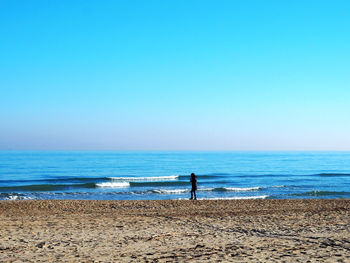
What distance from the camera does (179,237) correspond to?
11.0 meters

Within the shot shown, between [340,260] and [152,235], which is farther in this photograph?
[152,235]

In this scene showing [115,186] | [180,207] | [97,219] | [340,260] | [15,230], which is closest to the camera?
[340,260]

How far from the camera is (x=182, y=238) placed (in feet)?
35.5

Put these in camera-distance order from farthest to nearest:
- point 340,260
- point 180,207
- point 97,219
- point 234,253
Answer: point 180,207
point 97,219
point 234,253
point 340,260

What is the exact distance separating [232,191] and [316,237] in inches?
878

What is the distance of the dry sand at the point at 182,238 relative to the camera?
28.6 feet

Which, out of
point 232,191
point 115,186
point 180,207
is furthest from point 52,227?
point 115,186

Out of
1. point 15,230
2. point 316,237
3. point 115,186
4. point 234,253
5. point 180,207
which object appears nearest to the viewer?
point 234,253

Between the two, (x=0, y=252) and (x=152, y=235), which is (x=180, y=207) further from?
(x=0, y=252)

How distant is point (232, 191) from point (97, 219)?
20.0m

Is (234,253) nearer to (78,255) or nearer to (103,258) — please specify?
(103,258)

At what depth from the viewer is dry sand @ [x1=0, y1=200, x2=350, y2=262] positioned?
8703 millimetres

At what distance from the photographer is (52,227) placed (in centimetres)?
1268

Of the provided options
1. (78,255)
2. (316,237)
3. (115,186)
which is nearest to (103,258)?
(78,255)
